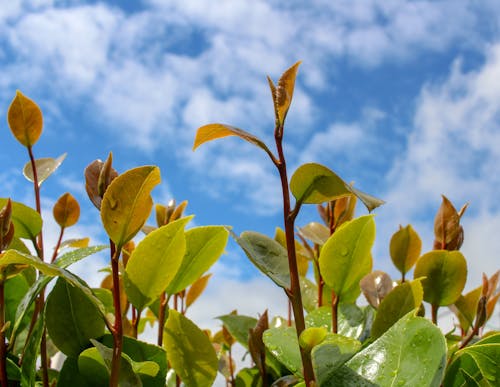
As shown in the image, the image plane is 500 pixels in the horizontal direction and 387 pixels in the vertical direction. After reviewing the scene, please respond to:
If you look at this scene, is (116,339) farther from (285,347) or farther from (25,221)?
(25,221)

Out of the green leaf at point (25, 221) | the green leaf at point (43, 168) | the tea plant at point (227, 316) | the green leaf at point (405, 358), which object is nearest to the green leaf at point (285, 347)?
the tea plant at point (227, 316)

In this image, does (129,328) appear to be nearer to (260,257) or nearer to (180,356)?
(180,356)

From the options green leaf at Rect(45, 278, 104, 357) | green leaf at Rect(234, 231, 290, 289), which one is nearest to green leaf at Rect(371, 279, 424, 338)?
green leaf at Rect(234, 231, 290, 289)

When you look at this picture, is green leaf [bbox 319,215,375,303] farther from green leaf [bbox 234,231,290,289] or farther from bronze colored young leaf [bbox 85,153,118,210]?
bronze colored young leaf [bbox 85,153,118,210]

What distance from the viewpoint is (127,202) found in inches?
30.8

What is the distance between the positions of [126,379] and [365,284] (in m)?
0.54

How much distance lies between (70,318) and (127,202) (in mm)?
265

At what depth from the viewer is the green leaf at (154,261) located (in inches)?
34.7

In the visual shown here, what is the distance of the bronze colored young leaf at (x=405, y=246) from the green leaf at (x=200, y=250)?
547mm

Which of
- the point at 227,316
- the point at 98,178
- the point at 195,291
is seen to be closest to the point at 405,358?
the point at 98,178

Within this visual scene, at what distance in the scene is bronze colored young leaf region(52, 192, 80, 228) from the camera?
1.38 meters

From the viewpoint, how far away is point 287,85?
0.80 m

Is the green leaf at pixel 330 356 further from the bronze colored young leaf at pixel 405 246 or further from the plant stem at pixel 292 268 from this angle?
the bronze colored young leaf at pixel 405 246

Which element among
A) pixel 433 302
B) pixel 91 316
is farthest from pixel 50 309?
pixel 433 302
